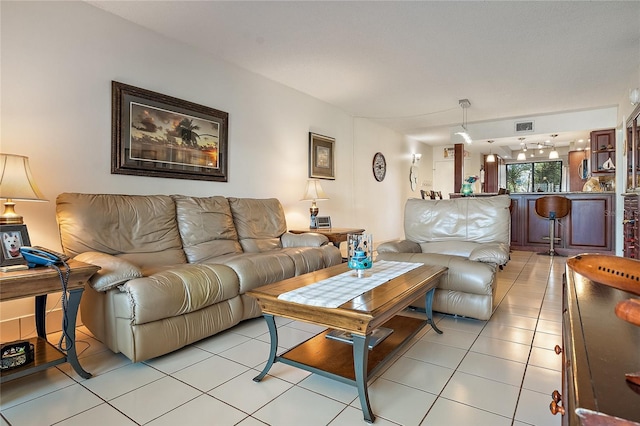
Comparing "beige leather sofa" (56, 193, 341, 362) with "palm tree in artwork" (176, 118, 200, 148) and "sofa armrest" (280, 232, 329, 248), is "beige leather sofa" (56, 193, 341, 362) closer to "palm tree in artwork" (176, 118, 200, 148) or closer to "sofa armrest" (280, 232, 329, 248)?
"sofa armrest" (280, 232, 329, 248)

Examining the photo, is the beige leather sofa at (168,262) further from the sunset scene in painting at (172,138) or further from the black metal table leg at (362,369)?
the black metal table leg at (362,369)

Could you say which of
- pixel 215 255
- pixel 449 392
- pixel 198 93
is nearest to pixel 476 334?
pixel 449 392

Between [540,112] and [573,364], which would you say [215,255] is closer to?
[573,364]

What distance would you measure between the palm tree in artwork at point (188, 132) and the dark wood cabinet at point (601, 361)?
334cm

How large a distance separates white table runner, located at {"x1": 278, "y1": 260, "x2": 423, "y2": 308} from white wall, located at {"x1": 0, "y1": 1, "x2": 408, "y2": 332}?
6.64 feet

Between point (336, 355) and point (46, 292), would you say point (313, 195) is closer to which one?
point (336, 355)

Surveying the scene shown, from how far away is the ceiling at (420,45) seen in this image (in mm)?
2807

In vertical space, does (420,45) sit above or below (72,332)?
above

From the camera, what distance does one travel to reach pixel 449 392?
169 centimetres

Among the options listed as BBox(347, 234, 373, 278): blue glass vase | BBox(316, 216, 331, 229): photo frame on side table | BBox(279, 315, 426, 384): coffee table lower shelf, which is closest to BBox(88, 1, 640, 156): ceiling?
BBox(316, 216, 331, 229): photo frame on side table

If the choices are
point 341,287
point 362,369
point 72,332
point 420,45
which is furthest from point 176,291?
point 420,45

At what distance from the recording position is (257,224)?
3.60 meters

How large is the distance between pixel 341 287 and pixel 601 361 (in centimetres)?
144

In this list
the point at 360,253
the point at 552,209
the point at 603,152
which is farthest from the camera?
the point at 603,152
